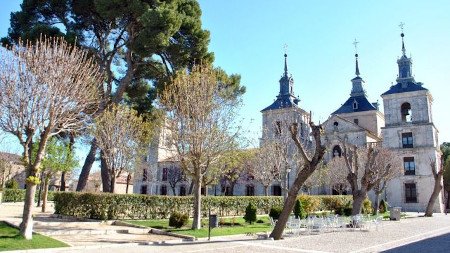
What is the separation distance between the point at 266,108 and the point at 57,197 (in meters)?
36.8

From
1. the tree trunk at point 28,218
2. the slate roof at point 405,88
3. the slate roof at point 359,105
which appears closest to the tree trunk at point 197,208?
the tree trunk at point 28,218

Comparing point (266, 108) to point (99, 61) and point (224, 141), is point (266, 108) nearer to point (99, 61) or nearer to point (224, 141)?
point (99, 61)

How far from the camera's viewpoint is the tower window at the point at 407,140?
4448cm

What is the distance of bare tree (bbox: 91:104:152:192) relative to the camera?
23391 mm

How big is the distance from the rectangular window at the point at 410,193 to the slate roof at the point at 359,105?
1365cm

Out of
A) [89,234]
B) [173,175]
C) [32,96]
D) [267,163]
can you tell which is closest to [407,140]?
[267,163]

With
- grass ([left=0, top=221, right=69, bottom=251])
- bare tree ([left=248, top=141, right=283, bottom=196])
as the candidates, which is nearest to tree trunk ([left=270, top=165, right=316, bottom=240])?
grass ([left=0, top=221, right=69, bottom=251])

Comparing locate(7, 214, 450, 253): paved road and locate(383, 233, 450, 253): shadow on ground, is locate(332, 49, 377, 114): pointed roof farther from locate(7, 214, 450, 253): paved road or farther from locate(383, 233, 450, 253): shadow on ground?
locate(383, 233, 450, 253): shadow on ground

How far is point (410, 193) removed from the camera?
1704 inches

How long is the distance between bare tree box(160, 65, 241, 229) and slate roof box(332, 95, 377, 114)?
4039 centimetres

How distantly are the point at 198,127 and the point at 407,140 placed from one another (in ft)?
116

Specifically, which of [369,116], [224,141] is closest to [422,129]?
[369,116]

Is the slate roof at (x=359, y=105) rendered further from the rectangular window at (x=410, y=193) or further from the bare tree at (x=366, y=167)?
the bare tree at (x=366, y=167)

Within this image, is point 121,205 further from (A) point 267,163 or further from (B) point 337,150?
(B) point 337,150
